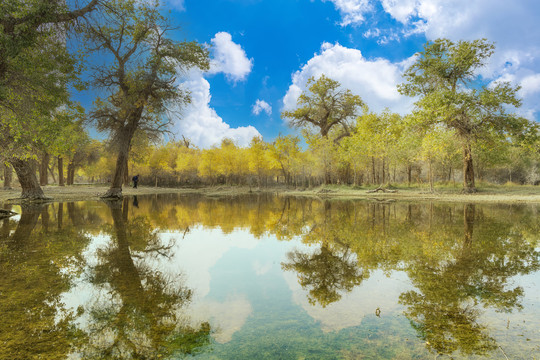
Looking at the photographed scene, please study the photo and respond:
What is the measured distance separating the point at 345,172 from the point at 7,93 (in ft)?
166

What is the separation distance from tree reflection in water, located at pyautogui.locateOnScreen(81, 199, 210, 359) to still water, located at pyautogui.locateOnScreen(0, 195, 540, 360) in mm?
16

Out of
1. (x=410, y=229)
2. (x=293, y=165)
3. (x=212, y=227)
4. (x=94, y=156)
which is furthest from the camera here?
(x=293, y=165)

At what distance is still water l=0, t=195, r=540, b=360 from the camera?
2826mm

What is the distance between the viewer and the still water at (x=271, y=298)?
2826 mm

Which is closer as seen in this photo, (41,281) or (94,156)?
(41,281)

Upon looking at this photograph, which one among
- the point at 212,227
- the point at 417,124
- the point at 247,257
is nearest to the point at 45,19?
the point at 212,227

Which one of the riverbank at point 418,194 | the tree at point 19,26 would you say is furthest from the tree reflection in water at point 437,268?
the riverbank at point 418,194

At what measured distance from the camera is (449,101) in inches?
934

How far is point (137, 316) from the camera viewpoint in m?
3.34

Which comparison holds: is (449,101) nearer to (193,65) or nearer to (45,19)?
(193,65)

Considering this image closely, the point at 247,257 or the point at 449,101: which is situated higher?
the point at 449,101

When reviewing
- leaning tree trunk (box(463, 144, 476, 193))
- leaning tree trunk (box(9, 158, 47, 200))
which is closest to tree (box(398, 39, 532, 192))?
leaning tree trunk (box(463, 144, 476, 193))

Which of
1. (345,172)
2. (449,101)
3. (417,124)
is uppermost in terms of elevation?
(449,101)

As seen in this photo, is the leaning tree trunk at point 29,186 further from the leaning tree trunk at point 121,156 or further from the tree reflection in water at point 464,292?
the tree reflection in water at point 464,292
